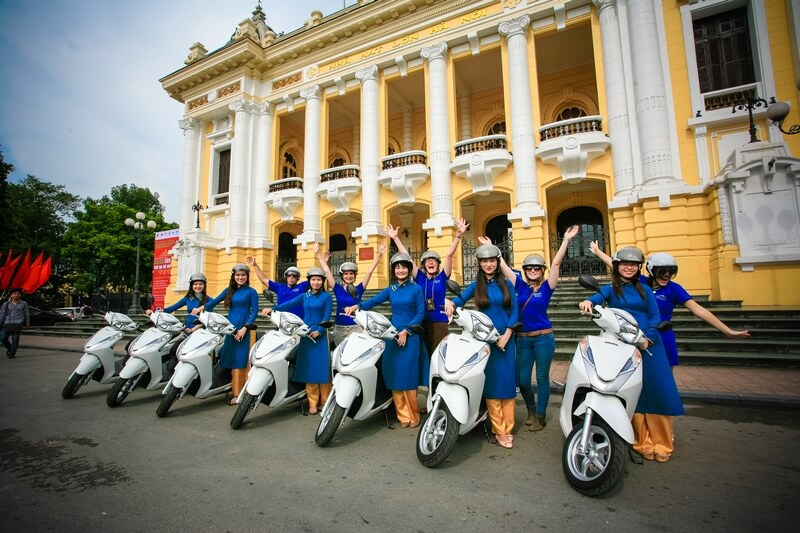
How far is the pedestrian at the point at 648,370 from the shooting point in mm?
2850

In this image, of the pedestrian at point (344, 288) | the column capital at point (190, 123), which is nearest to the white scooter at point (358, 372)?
the pedestrian at point (344, 288)

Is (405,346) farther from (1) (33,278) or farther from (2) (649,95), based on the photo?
(1) (33,278)

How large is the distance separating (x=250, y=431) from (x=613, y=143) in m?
11.8

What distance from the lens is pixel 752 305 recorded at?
308 inches

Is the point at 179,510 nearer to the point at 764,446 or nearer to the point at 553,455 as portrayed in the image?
the point at 553,455

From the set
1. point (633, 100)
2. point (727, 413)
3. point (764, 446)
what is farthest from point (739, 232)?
point (764, 446)

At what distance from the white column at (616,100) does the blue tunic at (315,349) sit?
980 centimetres

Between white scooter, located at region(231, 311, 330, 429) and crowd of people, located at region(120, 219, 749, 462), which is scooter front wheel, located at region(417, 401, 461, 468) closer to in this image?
crowd of people, located at region(120, 219, 749, 462)

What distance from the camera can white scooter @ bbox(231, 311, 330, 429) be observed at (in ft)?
12.3

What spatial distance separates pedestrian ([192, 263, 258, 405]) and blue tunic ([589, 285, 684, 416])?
→ 413 cm

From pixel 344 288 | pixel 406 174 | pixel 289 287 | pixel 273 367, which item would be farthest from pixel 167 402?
pixel 406 174

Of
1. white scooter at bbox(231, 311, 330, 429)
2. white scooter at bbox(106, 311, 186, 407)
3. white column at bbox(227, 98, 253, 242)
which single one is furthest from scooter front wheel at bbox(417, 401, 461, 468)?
white column at bbox(227, 98, 253, 242)

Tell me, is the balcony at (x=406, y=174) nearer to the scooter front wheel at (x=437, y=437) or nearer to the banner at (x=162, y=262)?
the banner at (x=162, y=262)

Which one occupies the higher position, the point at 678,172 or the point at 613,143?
the point at 613,143
